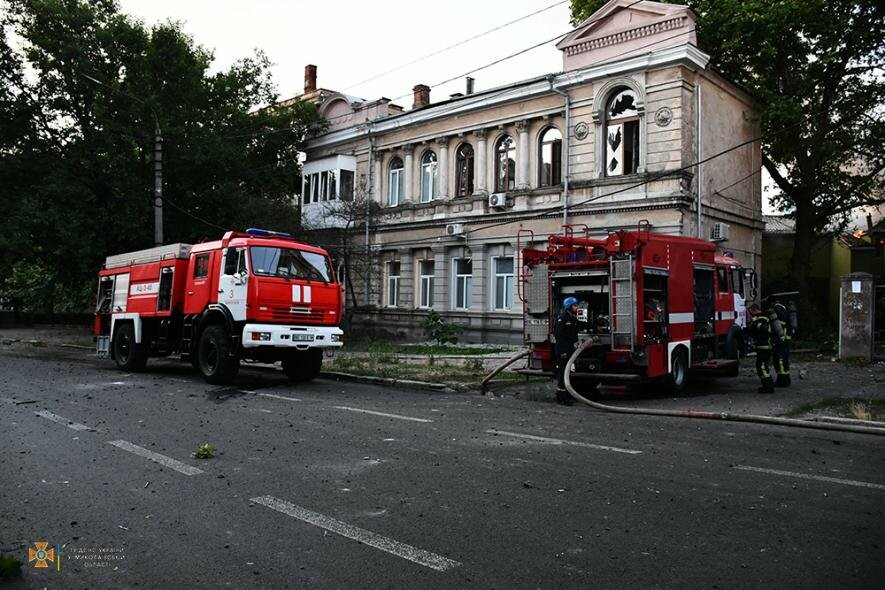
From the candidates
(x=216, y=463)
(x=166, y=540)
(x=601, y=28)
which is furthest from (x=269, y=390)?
(x=601, y=28)

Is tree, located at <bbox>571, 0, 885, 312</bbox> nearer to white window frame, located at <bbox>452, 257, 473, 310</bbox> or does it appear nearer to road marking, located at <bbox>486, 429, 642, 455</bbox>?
white window frame, located at <bbox>452, 257, 473, 310</bbox>

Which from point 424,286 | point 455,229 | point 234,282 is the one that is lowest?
point 234,282

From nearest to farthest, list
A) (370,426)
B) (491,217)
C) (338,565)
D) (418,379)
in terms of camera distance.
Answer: (338,565) < (370,426) < (418,379) < (491,217)

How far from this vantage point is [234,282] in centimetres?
1373

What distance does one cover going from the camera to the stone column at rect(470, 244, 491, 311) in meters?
26.2

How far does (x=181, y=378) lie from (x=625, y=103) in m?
15.9

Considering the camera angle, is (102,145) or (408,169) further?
(408,169)

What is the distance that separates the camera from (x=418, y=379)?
14672mm

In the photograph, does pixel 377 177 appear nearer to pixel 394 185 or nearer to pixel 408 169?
pixel 394 185

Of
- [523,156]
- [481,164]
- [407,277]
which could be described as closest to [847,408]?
[523,156]

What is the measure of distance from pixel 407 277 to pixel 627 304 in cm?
1825

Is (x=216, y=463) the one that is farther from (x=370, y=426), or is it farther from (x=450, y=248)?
(x=450, y=248)

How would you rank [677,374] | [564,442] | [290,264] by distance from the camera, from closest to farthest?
[564,442] → [677,374] → [290,264]

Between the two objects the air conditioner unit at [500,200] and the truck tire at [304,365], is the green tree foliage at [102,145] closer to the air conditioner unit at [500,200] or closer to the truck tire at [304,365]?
the air conditioner unit at [500,200]
